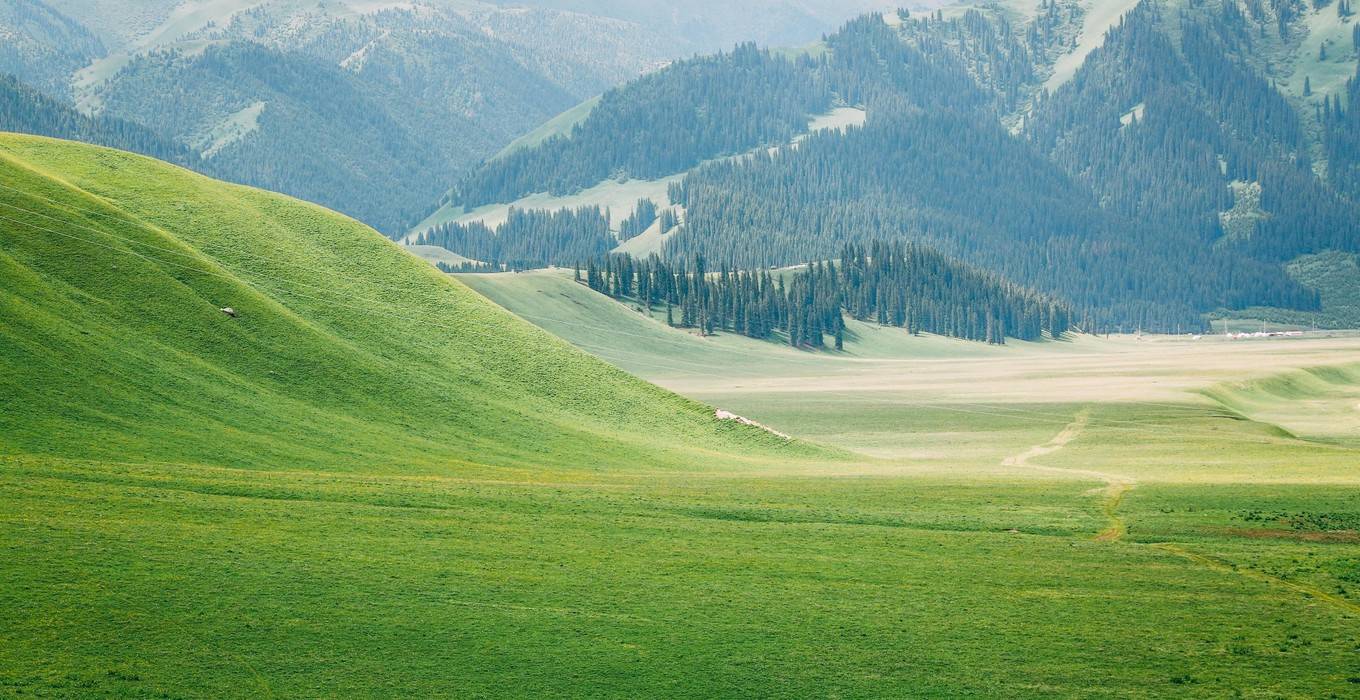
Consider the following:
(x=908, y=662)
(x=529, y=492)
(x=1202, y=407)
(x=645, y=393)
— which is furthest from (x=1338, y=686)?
(x=1202, y=407)

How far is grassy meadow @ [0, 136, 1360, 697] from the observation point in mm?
34594

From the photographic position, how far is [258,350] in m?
75.4

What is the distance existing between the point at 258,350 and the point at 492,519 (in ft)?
106

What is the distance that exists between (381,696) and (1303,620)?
27882mm

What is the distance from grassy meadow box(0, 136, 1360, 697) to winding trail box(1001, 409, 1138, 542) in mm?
573

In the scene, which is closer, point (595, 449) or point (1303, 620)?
point (1303, 620)

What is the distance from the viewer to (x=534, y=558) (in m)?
43.8

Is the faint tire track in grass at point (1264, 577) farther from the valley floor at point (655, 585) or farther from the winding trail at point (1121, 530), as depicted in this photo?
the valley floor at point (655, 585)

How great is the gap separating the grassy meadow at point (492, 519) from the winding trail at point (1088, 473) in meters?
0.57

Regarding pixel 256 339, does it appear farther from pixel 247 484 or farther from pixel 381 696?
pixel 381 696

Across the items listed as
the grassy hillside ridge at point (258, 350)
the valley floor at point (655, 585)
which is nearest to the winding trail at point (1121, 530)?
the valley floor at point (655, 585)

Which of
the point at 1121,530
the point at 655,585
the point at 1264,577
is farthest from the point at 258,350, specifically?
the point at 1264,577

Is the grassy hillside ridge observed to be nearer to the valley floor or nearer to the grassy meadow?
the grassy meadow

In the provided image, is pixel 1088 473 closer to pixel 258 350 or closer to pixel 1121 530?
pixel 1121 530
